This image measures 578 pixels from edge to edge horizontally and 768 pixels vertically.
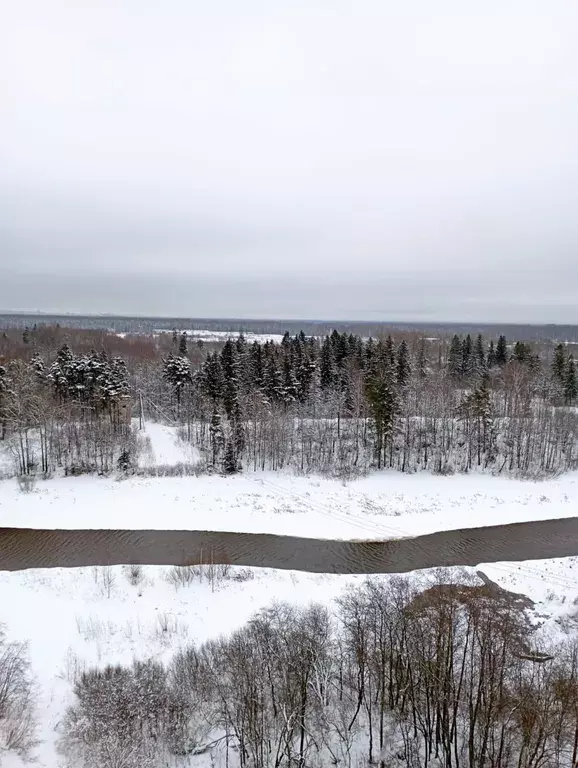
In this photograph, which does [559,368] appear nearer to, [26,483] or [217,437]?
[217,437]

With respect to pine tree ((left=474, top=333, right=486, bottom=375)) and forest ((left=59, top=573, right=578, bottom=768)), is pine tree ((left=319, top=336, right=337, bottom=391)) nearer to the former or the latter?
pine tree ((left=474, top=333, right=486, bottom=375))

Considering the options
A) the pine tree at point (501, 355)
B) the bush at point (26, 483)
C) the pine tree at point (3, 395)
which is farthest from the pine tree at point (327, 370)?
the pine tree at point (3, 395)

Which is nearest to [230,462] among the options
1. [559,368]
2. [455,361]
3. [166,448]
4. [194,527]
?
[166,448]

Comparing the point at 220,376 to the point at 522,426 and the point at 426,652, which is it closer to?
the point at 522,426

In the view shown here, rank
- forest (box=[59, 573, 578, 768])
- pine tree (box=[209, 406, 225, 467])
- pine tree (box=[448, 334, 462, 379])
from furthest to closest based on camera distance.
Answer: pine tree (box=[448, 334, 462, 379]) < pine tree (box=[209, 406, 225, 467]) < forest (box=[59, 573, 578, 768])

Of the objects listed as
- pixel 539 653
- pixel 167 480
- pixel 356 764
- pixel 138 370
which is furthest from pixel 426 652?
pixel 138 370

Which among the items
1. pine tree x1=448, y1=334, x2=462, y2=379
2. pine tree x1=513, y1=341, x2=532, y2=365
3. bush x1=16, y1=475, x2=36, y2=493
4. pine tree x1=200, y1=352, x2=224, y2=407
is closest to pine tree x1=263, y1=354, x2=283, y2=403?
pine tree x1=200, y1=352, x2=224, y2=407
